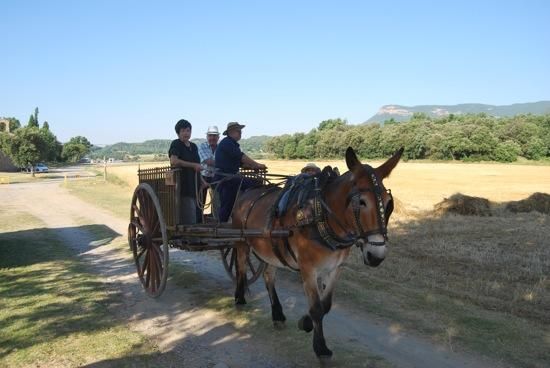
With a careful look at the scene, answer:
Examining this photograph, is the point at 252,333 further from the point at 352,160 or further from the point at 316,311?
the point at 352,160

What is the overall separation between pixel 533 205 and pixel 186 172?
14.4m

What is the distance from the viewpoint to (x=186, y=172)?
321 inches

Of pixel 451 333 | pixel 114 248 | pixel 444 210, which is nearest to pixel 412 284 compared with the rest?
pixel 451 333

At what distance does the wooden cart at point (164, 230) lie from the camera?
7.35 meters

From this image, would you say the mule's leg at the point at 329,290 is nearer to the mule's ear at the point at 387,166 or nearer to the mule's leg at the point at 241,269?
the mule's ear at the point at 387,166

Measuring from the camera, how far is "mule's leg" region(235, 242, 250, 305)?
7.54m

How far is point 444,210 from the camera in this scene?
17.6m

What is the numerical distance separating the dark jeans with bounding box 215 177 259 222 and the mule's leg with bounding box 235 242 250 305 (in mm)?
596

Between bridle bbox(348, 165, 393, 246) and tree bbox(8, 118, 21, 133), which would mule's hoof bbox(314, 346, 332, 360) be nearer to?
bridle bbox(348, 165, 393, 246)

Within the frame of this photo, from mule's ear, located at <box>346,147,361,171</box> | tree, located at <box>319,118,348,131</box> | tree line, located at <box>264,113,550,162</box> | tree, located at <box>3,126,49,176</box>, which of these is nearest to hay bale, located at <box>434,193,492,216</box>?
mule's ear, located at <box>346,147,361,171</box>

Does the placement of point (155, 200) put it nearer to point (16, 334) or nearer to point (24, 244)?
point (16, 334)

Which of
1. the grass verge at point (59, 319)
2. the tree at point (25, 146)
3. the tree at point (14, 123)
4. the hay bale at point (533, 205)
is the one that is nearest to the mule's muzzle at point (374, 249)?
the grass verge at point (59, 319)

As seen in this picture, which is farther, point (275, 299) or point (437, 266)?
point (437, 266)

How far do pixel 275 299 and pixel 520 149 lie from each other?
73585mm
